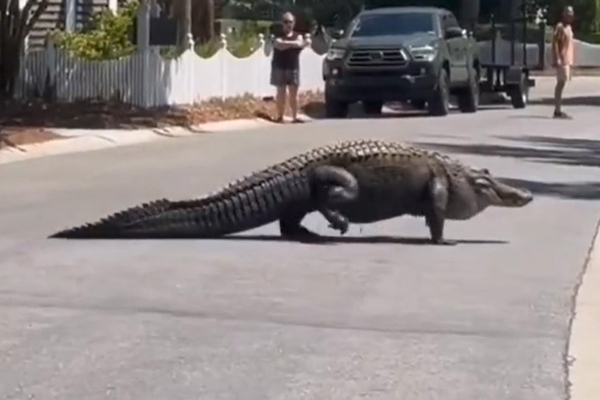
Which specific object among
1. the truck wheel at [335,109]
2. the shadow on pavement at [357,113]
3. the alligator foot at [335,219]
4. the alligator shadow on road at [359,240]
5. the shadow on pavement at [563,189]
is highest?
the alligator foot at [335,219]

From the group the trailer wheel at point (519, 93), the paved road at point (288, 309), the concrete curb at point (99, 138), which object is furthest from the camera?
the trailer wheel at point (519, 93)

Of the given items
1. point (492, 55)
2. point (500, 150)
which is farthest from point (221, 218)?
point (492, 55)

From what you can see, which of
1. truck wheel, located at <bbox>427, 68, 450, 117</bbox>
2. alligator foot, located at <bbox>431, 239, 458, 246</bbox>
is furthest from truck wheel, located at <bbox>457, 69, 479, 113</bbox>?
alligator foot, located at <bbox>431, 239, 458, 246</bbox>

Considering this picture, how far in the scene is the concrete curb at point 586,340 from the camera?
27.3ft

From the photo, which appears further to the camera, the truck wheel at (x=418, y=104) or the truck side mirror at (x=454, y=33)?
the truck side mirror at (x=454, y=33)

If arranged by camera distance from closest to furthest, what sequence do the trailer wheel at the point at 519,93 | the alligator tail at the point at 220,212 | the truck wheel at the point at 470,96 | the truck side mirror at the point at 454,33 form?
the alligator tail at the point at 220,212 → the truck side mirror at the point at 454,33 → the truck wheel at the point at 470,96 → the trailer wheel at the point at 519,93

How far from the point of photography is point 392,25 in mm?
31672

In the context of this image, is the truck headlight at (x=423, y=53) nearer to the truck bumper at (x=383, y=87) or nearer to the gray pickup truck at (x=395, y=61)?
the gray pickup truck at (x=395, y=61)

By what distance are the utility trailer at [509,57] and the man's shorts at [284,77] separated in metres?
6.94

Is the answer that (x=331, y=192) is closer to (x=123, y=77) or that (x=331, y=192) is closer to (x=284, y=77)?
(x=123, y=77)

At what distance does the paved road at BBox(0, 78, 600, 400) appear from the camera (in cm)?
827

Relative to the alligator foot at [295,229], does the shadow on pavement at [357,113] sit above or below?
below

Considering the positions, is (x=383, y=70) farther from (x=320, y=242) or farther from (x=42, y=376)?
(x=42, y=376)

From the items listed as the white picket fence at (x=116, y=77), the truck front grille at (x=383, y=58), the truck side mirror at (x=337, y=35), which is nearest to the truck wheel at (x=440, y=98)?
the truck front grille at (x=383, y=58)
